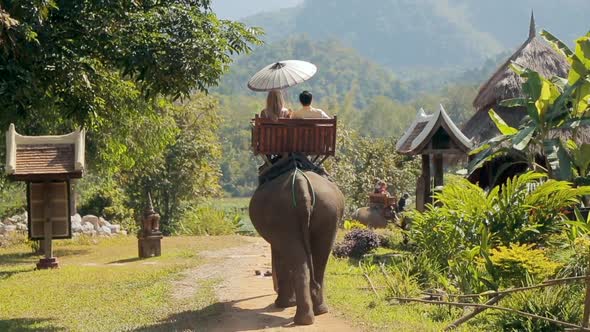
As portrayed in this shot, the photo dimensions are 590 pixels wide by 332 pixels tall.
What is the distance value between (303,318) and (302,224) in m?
1.16

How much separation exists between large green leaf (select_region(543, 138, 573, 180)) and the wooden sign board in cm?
1016

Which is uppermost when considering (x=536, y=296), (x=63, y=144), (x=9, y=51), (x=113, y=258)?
(x=9, y=51)

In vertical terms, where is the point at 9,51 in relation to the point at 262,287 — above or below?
above

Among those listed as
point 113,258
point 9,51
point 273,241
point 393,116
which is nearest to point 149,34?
point 9,51

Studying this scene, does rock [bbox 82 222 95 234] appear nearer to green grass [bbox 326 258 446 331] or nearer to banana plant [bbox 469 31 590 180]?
green grass [bbox 326 258 446 331]

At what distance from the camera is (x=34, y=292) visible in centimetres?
1495

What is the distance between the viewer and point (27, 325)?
11922 millimetres

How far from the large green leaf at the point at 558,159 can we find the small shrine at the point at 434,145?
4259 mm

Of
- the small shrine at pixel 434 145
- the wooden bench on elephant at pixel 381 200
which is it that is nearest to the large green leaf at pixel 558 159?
the small shrine at pixel 434 145

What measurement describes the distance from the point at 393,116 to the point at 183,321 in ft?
448

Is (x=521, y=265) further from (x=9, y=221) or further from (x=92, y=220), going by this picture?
(x=9, y=221)

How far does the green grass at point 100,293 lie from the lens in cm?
1164

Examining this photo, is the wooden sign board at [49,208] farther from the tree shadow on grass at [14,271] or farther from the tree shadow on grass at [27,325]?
the tree shadow on grass at [27,325]

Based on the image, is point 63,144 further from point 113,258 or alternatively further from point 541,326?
point 541,326
